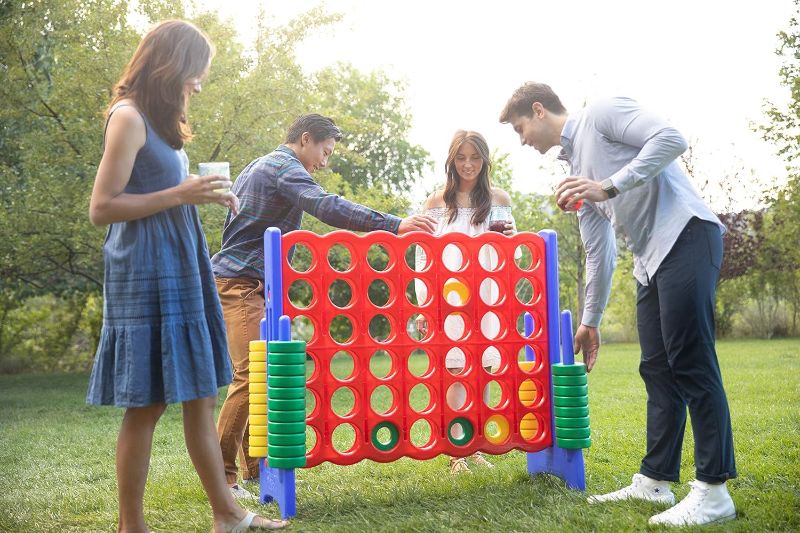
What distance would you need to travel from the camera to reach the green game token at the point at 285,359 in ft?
10.4

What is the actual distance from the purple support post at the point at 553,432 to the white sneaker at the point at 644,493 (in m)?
0.30

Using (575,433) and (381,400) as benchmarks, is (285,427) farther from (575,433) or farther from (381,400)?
(381,400)

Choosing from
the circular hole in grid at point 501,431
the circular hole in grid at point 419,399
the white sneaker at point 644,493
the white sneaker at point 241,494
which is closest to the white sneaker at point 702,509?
the white sneaker at point 644,493

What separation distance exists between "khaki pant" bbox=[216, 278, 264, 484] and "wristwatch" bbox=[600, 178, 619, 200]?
1.74m

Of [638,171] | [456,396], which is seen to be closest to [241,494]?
[456,396]

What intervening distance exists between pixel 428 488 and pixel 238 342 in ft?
3.81

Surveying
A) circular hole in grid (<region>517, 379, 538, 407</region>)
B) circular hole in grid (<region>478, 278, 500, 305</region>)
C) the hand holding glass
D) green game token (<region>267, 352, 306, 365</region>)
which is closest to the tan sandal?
circular hole in grid (<region>517, 379, 538, 407</region>)

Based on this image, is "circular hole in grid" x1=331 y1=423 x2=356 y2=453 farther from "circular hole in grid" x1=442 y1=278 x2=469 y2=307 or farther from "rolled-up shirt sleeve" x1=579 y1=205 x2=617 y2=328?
"rolled-up shirt sleeve" x1=579 y1=205 x2=617 y2=328

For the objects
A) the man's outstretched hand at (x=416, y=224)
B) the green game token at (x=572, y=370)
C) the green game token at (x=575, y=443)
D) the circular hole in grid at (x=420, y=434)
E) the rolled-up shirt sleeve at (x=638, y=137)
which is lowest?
the circular hole in grid at (x=420, y=434)

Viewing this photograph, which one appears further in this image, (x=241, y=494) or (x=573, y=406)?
(x=241, y=494)

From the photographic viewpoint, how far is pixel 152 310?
8.30ft

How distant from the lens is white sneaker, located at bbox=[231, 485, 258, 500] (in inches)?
144

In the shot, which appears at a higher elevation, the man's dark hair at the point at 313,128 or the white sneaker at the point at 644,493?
the man's dark hair at the point at 313,128

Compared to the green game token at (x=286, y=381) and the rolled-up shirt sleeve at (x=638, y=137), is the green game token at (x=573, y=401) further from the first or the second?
the green game token at (x=286, y=381)
